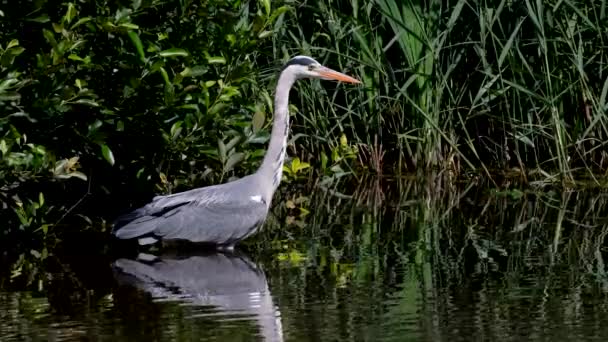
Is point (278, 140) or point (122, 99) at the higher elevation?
point (122, 99)

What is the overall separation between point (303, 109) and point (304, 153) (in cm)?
47

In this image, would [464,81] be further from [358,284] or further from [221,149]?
[358,284]

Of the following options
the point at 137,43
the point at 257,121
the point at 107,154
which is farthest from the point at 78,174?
the point at 257,121

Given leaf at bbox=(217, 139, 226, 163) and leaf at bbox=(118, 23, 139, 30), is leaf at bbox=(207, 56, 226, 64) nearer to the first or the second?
leaf at bbox=(217, 139, 226, 163)

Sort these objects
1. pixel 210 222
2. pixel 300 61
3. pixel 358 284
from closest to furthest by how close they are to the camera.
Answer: pixel 358 284
pixel 210 222
pixel 300 61

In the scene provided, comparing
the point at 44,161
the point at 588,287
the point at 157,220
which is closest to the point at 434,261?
the point at 588,287

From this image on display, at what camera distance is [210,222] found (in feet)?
26.8

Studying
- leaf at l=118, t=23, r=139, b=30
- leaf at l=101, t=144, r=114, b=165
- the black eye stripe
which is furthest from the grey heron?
leaf at l=118, t=23, r=139, b=30

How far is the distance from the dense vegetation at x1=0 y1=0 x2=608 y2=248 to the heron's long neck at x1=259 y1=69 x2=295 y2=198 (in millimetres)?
270

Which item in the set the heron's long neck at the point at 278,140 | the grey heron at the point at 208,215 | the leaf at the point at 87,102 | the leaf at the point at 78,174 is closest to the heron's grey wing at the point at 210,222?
the grey heron at the point at 208,215

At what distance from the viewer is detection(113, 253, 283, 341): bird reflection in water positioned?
629cm

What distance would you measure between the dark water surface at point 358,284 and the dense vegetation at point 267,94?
2.15 feet

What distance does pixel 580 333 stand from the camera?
18.3 ft

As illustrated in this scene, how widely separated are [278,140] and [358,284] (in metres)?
1.87
